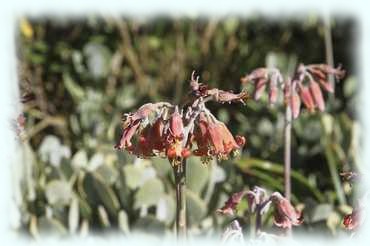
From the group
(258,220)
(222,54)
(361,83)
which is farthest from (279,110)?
(258,220)

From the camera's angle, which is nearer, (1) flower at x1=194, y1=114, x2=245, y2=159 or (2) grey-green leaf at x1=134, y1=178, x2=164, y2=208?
(1) flower at x1=194, y1=114, x2=245, y2=159

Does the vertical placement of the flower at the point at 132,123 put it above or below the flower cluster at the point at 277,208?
above

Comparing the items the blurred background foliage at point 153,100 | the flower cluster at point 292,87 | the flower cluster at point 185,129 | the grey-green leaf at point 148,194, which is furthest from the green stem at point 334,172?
the flower cluster at point 185,129

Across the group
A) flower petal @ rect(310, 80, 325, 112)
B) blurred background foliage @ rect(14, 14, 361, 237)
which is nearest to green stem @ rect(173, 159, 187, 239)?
blurred background foliage @ rect(14, 14, 361, 237)

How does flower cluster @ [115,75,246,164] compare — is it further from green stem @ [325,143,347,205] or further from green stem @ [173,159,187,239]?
green stem @ [325,143,347,205]

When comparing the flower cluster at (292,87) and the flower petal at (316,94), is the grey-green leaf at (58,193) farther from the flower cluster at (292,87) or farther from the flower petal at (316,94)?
the flower petal at (316,94)

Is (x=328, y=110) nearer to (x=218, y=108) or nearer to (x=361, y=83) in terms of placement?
(x=361, y=83)

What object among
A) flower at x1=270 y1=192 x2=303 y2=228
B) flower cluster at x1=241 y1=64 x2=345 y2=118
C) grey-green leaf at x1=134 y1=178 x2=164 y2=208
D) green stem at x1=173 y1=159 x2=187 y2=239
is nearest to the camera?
green stem at x1=173 y1=159 x2=187 y2=239
